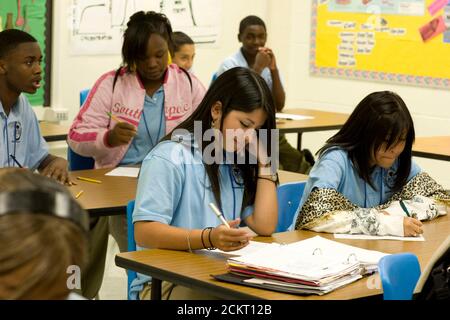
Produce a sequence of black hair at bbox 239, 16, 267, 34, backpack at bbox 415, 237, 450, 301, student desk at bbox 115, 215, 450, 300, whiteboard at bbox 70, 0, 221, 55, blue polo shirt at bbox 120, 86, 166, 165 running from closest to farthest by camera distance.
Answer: backpack at bbox 415, 237, 450, 301
student desk at bbox 115, 215, 450, 300
blue polo shirt at bbox 120, 86, 166, 165
whiteboard at bbox 70, 0, 221, 55
black hair at bbox 239, 16, 267, 34

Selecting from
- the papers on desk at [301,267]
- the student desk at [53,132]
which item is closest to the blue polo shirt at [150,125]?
the student desk at [53,132]

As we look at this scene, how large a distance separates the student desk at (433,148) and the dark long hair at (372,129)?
1527mm

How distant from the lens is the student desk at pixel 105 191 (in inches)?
119

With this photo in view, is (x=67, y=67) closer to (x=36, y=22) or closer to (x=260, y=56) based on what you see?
(x=36, y=22)

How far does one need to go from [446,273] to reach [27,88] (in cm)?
212

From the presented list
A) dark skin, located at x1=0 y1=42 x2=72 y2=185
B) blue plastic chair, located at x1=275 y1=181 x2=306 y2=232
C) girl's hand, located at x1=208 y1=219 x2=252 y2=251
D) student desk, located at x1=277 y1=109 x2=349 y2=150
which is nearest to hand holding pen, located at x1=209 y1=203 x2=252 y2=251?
girl's hand, located at x1=208 y1=219 x2=252 y2=251

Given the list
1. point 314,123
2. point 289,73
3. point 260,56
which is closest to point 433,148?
point 314,123

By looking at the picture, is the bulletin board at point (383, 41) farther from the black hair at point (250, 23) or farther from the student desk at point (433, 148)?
the student desk at point (433, 148)

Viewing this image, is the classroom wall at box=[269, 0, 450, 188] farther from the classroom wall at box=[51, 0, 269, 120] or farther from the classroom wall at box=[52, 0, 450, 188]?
the classroom wall at box=[51, 0, 269, 120]

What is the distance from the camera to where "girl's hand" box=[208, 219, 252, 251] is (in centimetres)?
225

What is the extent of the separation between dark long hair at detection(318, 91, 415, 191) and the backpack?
1128mm

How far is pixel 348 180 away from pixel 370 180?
0.27 ft

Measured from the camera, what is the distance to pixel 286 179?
3674 mm
